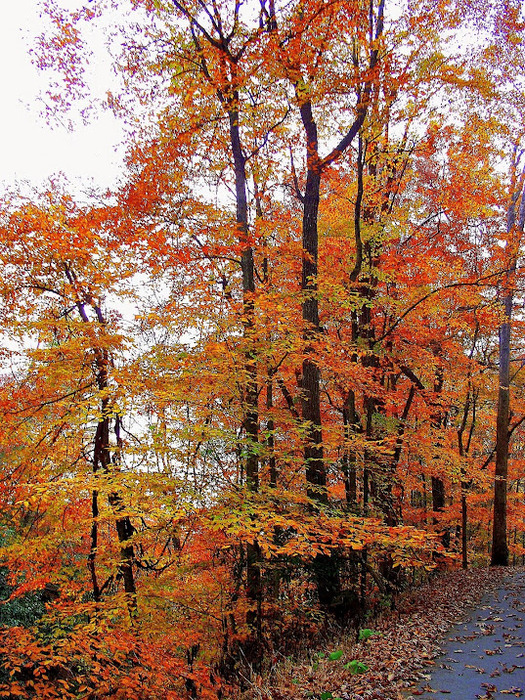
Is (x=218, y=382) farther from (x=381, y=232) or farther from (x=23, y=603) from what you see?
(x=23, y=603)

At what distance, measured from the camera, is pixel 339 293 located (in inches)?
327

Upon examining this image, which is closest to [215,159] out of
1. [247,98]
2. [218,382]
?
[247,98]

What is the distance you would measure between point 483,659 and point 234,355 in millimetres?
5005

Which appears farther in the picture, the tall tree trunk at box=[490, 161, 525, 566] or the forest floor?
the tall tree trunk at box=[490, 161, 525, 566]

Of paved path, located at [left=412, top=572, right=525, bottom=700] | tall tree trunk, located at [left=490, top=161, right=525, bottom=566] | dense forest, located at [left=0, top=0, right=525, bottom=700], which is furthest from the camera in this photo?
tall tree trunk, located at [left=490, top=161, right=525, bottom=566]

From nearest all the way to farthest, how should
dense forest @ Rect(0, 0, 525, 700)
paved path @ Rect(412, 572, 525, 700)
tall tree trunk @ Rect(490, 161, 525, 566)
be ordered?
paved path @ Rect(412, 572, 525, 700) < dense forest @ Rect(0, 0, 525, 700) < tall tree trunk @ Rect(490, 161, 525, 566)

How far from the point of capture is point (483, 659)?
4.71 meters

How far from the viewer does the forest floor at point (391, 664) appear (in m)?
3.91

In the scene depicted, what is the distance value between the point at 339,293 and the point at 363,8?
656 cm

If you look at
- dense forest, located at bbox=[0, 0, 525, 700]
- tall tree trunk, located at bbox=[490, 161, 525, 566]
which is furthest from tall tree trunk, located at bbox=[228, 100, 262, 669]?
tall tree trunk, located at bbox=[490, 161, 525, 566]

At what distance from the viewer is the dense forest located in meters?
6.87

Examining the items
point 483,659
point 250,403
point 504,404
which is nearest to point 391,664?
point 483,659

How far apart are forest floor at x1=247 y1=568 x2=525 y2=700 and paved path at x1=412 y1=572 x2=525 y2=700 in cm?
2

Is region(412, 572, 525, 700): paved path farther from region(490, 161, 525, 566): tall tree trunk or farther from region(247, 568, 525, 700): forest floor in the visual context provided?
region(490, 161, 525, 566): tall tree trunk
